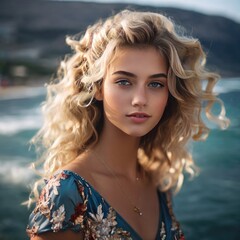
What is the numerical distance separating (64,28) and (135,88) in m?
0.83

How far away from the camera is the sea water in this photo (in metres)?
2.19

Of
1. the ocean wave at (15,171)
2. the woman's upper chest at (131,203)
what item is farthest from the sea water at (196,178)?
the woman's upper chest at (131,203)

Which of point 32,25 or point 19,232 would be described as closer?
point 19,232

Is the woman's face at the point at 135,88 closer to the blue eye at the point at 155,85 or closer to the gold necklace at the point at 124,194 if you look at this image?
the blue eye at the point at 155,85

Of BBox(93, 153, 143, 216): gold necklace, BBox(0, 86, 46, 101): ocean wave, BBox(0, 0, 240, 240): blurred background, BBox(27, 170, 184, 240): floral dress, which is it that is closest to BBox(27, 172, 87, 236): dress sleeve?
BBox(27, 170, 184, 240): floral dress

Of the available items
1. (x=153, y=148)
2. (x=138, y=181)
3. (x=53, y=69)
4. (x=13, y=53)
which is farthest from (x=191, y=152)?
(x=13, y=53)

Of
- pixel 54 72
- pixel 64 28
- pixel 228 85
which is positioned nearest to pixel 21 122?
pixel 54 72

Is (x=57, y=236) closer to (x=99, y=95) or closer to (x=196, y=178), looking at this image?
Result: (x=99, y=95)

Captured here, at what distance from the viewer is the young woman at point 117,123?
1653 millimetres

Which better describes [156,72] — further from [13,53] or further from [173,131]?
[13,53]

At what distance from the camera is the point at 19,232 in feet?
7.13

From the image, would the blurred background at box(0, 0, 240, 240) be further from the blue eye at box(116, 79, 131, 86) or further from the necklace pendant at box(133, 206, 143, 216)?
the blue eye at box(116, 79, 131, 86)

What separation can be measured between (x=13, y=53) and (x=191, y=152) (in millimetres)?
1112

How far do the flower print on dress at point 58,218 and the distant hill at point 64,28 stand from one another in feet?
3.28
